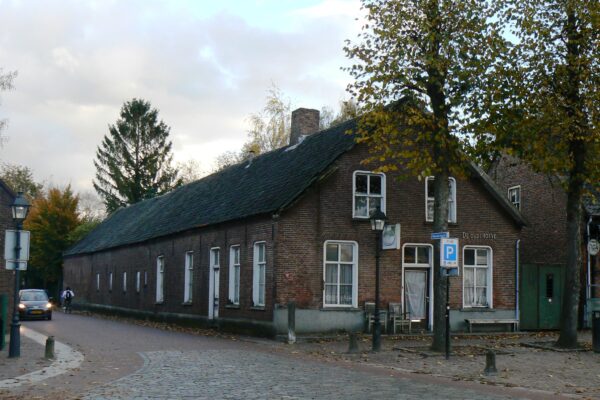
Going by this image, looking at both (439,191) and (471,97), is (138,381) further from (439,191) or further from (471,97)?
(471,97)

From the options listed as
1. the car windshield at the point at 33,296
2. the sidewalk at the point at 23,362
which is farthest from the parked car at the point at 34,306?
the sidewalk at the point at 23,362

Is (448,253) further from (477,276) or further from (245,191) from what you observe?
(245,191)

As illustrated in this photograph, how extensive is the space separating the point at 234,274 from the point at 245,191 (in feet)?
13.1

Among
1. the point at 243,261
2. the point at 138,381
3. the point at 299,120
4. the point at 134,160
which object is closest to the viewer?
the point at 138,381

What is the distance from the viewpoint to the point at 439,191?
22062 millimetres

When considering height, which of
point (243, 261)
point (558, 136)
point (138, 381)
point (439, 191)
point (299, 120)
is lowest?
point (138, 381)

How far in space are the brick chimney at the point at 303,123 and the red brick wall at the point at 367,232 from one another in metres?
8.01

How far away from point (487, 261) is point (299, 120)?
11.0m

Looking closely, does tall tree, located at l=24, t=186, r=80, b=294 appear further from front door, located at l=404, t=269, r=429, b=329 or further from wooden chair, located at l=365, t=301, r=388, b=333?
wooden chair, located at l=365, t=301, r=388, b=333

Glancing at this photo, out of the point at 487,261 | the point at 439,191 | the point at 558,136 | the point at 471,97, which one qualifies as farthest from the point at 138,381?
the point at 487,261

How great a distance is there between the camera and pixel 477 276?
29.6 meters

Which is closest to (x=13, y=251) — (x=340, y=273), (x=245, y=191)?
(x=340, y=273)

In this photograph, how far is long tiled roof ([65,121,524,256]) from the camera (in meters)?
27.5

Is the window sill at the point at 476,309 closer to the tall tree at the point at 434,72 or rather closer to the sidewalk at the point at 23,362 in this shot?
the tall tree at the point at 434,72
